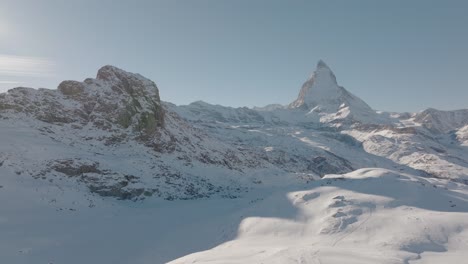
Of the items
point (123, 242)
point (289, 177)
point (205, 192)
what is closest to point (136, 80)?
point (205, 192)

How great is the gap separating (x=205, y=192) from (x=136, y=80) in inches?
1020

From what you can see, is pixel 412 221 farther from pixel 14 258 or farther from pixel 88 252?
pixel 14 258

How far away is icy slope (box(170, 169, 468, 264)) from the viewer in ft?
48.1

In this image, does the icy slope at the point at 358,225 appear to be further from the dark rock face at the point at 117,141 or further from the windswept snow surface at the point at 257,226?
the dark rock face at the point at 117,141

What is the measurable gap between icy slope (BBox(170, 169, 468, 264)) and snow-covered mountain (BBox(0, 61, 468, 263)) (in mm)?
79

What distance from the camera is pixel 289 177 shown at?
185 ft

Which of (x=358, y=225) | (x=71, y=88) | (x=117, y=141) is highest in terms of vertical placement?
(x=71, y=88)

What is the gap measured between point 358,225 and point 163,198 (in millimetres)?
22405

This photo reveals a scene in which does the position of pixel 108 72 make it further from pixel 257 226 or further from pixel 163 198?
pixel 257 226

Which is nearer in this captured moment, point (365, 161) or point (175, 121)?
point (175, 121)

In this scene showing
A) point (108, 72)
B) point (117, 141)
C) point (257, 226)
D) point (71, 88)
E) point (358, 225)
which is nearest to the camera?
point (358, 225)

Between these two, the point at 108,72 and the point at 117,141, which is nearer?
the point at 117,141

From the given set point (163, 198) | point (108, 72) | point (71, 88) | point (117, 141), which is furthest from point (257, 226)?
point (108, 72)

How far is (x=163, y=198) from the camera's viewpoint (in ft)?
120
